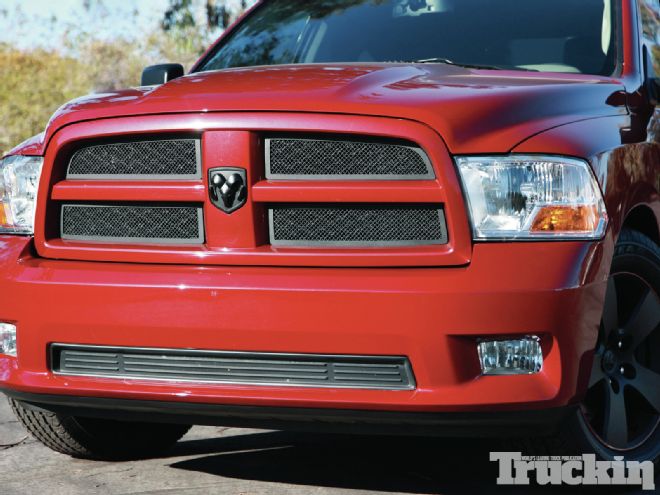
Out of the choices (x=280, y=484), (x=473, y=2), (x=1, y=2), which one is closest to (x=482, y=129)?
(x=280, y=484)

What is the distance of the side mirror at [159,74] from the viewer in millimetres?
5309

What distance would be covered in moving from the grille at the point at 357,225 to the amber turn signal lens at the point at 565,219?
0.90ft

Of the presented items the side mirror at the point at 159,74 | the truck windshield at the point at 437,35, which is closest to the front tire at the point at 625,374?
the truck windshield at the point at 437,35

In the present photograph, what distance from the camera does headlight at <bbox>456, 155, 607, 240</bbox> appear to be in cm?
357

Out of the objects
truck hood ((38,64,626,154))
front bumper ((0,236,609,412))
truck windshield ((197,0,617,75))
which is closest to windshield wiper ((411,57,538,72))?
truck windshield ((197,0,617,75))

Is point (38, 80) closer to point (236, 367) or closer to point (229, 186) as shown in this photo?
point (229, 186)

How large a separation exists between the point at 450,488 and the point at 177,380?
40.6 inches

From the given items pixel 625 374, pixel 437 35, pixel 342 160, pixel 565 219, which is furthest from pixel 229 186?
pixel 437 35

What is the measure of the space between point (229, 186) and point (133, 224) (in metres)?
0.39

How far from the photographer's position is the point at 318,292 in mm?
3510

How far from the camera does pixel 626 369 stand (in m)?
4.18

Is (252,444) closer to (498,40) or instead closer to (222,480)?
(222,480)

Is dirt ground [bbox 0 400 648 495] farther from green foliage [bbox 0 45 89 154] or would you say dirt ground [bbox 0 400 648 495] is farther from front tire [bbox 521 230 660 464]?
green foliage [bbox 0 45 89 154]

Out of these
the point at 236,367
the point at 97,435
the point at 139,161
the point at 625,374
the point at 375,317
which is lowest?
the point at 97,435
